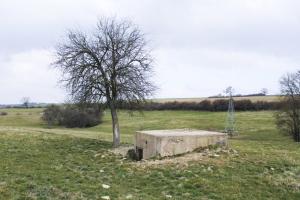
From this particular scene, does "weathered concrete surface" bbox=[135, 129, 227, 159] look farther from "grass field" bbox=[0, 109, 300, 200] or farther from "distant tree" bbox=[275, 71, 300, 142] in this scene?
"distant tree" bbox=[275, 71, 300, 142]

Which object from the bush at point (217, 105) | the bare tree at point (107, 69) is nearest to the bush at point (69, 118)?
the bush at point (217, 105)

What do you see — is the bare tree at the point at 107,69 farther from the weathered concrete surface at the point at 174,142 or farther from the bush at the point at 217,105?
the bush at the point at 217,105

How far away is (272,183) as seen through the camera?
14.5 metres

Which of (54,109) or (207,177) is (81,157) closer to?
(207,177)

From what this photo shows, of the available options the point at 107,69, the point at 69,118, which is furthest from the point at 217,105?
the point at 107,69

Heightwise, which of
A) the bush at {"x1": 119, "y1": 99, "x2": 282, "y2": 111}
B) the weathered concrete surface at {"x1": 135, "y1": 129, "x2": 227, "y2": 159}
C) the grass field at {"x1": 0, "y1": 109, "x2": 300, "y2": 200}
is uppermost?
the bush at {"x1": 119, "y1": 99, "x2": 282, "y2": 111}

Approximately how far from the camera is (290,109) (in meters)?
53.8

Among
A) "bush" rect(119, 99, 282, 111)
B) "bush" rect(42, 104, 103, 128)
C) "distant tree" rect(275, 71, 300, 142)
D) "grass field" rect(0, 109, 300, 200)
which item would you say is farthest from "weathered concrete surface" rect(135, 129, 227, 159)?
"bush" rect(119, 99, 282, 111)

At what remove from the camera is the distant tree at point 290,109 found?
53344 mm

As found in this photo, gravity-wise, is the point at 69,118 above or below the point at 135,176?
above

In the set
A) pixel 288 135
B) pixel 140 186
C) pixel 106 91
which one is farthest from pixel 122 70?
pixel 288 135

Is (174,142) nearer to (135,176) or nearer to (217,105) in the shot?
(135,176)

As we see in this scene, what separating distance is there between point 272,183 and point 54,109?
73.4 meters

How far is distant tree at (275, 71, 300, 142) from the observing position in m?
53.3
